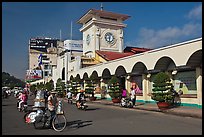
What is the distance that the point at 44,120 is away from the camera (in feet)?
35.7

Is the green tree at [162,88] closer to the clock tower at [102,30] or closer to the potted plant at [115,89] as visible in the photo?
the potted plant at [115,89]

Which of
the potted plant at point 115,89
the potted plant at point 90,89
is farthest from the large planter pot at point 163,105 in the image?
the potted plant at point 90,89

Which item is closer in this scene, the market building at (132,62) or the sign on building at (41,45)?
the market building at (132,62)

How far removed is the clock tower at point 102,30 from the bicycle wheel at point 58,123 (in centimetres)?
A: 3883

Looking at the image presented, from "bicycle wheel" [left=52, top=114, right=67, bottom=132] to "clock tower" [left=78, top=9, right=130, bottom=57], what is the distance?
38.8m

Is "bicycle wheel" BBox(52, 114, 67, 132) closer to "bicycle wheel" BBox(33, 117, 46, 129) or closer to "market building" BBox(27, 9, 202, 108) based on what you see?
"bicycle wheel" BBox(33, 117, 46, 129)

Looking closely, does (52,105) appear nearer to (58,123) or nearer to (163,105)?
(58,123)

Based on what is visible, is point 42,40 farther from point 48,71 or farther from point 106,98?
point 106,98

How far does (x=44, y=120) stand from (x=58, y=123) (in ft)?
2.62

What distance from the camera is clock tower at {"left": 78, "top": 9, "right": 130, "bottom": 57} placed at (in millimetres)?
50125

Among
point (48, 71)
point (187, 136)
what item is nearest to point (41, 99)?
point (187, 136)

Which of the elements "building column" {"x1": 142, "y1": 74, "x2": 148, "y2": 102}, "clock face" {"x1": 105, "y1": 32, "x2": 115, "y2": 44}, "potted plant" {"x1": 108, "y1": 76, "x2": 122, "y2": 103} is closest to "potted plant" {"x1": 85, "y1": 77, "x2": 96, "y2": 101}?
"potted plant" {"x1": 108, "y1": 76, "x2": 122, "y2": 103}

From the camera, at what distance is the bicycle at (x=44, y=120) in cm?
1034

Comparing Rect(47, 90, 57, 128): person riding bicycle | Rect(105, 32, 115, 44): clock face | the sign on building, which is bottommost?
Rect(47, 90, 57, 128): person riding bicycle
